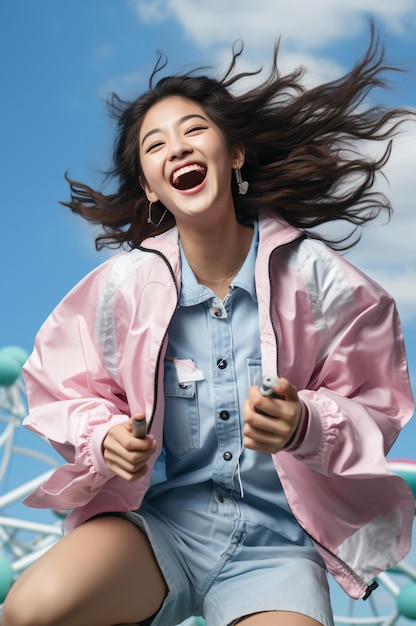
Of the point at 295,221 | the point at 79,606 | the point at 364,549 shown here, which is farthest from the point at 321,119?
the point at 79,606

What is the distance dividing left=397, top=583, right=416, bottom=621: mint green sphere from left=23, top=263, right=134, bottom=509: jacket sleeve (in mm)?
1484

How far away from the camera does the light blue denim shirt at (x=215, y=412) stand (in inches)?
62.6

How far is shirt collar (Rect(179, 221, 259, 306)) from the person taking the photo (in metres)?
1.64

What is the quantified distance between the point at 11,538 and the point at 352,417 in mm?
1820

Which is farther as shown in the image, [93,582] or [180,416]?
[180,416]

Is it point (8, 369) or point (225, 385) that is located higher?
point (225, 385)

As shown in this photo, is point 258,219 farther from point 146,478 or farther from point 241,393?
point 146,478

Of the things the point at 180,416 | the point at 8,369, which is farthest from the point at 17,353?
the point at 180,416

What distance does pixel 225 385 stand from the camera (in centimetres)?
160

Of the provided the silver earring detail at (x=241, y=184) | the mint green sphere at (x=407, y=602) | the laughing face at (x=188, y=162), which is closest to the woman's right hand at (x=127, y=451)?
the laughing face at (x=188, y=162)

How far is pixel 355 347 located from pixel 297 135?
0.43 metres

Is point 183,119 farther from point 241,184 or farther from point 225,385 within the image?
point 225,385

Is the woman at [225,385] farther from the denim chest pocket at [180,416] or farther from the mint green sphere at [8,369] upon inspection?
the mint green sphere at [8,369]

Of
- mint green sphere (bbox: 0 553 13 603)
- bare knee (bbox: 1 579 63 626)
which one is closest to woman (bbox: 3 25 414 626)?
bare knee (bbox: 1 579 63 626)
